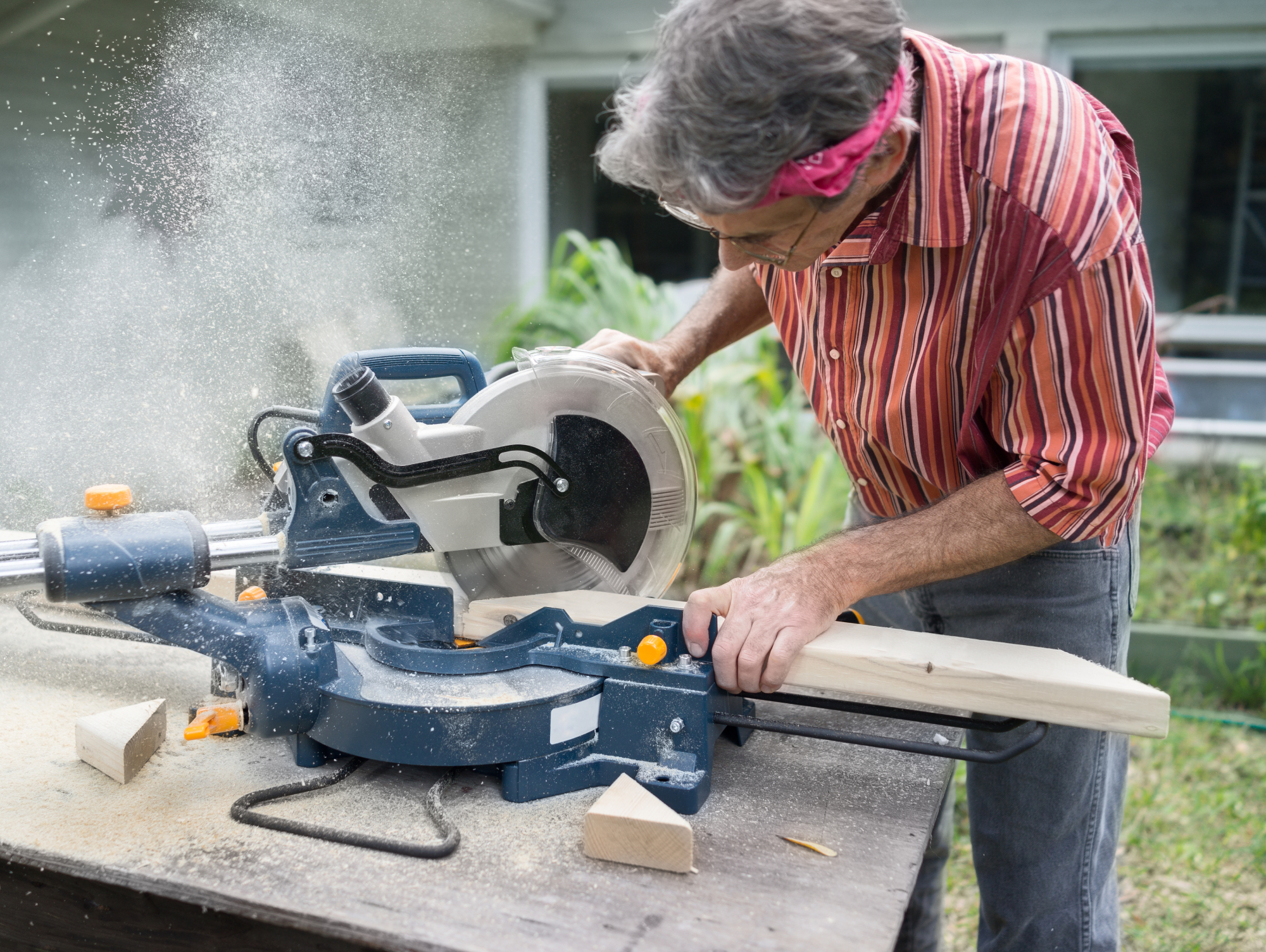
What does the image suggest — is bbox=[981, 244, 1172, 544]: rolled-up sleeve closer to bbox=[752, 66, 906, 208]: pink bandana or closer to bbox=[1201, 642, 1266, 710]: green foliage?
bbox=[752, 66, 906, 208]: pink bandana

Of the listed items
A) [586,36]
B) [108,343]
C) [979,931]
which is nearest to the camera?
[979,931]

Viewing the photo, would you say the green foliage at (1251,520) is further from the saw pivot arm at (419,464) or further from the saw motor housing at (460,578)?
the saw pivot arm at (419,464)

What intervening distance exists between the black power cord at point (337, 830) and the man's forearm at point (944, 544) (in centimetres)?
59

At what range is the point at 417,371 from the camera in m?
1.48

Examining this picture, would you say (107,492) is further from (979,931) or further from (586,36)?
(586,36)

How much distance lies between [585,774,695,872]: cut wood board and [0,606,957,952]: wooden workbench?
0.02m

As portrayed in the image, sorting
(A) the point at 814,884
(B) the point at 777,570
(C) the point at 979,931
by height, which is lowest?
(C) the point at 979,931

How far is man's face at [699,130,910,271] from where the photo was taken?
4.11ft

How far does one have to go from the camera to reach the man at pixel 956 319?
1.16m

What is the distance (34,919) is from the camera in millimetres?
1225

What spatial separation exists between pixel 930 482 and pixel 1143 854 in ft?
5.95

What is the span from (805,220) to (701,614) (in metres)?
0.52

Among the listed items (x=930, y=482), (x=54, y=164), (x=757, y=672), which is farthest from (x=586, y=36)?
(x=757, y=672)

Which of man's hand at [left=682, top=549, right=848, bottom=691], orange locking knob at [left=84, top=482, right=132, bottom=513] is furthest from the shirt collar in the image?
orange locking knob at [left=84, top=482, right=132, bottom=513]
